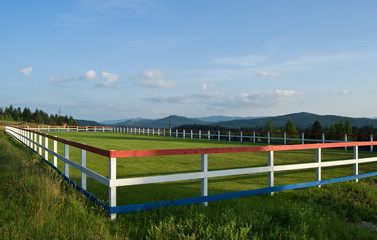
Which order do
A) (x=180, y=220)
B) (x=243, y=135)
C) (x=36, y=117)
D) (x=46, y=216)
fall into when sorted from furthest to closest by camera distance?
(x=36, y=117) < (x=243, y=135) < (x=46, y=216) < (x=180, y=220)

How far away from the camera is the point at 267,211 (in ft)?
19.9

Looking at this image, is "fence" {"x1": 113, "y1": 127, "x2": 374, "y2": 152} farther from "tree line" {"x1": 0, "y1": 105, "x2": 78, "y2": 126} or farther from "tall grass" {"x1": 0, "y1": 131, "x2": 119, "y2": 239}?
"tree line" {"x1": 0, "y1": 105, "x2": 78, "y2": 126}

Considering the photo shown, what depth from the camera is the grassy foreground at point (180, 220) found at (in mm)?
4684

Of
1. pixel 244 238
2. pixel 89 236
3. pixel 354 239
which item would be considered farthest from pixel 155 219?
pixel 354 239

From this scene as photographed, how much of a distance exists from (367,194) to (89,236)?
707 cm

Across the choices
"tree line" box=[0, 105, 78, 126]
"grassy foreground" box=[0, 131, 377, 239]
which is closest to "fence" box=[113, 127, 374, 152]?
"grassy foreground" box=[0, 131, 377, 239]

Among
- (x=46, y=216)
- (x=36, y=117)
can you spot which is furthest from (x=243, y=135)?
(x=36, y=117)

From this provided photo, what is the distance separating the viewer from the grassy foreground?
15.4 feet

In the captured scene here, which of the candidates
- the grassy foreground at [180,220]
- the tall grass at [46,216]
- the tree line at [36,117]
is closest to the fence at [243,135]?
the grassy foreground at [180,220]

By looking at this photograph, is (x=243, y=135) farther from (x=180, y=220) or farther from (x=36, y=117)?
(x=36, y=117)

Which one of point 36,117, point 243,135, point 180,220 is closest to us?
point 180,220

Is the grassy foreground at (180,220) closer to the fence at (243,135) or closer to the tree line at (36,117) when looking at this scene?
the fence at (243,135)

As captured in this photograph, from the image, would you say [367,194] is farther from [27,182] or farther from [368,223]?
[27,182]

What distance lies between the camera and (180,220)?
5.00 metres
